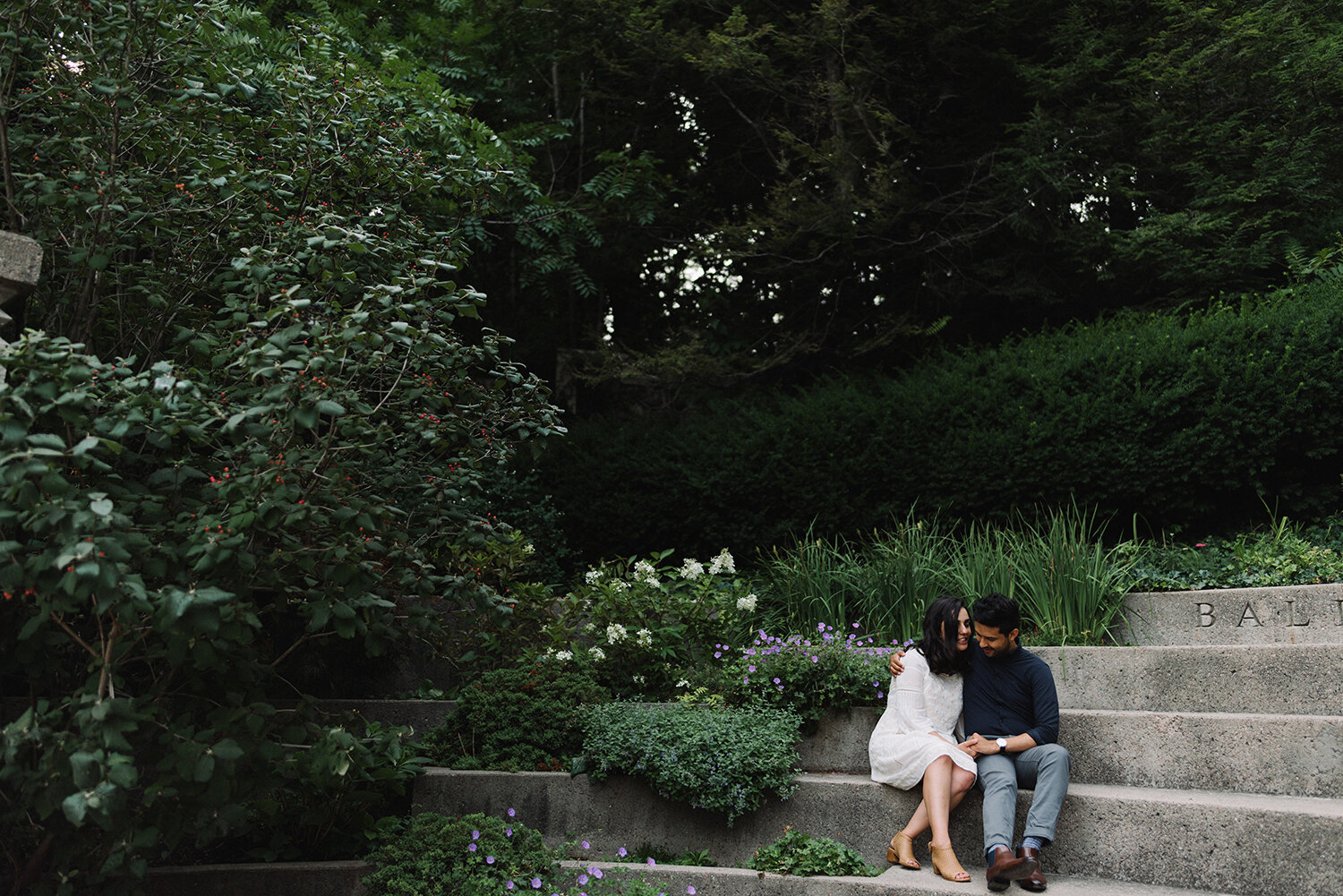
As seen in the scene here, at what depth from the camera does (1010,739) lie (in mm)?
3703

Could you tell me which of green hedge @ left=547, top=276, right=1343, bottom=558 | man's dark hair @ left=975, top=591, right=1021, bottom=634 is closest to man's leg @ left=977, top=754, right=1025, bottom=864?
man's dark hair @ left=975, top=591, right=1021, bottom=634

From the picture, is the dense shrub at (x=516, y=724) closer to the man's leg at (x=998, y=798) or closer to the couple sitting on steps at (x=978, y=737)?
the couple sitting on steps at (x=978, y=737)

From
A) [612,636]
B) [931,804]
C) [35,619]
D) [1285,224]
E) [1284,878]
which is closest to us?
[35,619]

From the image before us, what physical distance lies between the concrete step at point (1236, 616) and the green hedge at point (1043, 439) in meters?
0.94

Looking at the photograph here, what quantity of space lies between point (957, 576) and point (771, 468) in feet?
6.89

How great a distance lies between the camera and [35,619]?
255 cm

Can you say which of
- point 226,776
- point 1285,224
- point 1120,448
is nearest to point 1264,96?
point 1285,224

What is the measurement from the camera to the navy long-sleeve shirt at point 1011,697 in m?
3.74

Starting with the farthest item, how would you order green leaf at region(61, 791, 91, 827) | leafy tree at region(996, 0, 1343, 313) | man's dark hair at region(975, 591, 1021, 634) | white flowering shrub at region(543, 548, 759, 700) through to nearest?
1. leafy tree at region(996, 0, 1343, 313)
2. white flowering shrub at region(543, 548, 759, 700)
3. man's dark hair at region(975, 591, 1021, 634)
4. green leaf at region(61, 791, 91, 827)

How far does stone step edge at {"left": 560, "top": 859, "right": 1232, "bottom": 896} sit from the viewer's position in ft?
10.8

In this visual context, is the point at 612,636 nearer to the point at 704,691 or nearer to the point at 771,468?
the point at 704,691

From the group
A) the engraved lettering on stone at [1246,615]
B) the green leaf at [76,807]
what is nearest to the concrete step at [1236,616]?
the engraved lettering on stone at [1246,615]

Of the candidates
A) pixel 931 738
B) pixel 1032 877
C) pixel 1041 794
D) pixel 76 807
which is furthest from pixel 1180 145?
pixel 76 807

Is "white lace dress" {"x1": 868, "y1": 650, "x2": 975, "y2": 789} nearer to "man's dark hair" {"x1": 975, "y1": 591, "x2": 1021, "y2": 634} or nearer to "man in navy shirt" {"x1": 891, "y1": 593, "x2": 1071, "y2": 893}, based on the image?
"man in navy shirt" {"x1": 891, "y1": 593, "x2": 1071, "y2": 893}
